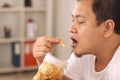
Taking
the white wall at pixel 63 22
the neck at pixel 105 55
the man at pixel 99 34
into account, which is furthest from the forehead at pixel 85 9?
the white wall at pixel 63 22

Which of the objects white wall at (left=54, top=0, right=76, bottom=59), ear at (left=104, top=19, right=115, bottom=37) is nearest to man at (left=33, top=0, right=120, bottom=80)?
ear at (left=104, top=19, right=115, bottom=37)

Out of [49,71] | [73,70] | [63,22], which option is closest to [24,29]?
[63,22]

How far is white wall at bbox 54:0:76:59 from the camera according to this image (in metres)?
3.38

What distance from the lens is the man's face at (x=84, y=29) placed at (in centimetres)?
108

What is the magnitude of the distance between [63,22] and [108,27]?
96.5 inches

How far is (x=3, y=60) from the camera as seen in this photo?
12.1 ft

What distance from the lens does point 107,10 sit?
3.45 feet

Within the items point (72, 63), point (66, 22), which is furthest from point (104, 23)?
point (66, 22)

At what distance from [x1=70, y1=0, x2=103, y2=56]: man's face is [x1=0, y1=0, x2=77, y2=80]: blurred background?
229cm

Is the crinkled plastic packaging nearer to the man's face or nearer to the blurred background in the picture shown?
the man's face

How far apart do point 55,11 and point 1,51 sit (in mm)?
902

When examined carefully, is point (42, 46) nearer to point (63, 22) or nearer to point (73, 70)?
point (73, 70)

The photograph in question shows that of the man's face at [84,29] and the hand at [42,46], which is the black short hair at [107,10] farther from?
the hand at [42,46]

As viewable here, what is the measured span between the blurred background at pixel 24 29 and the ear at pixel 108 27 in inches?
90.6
